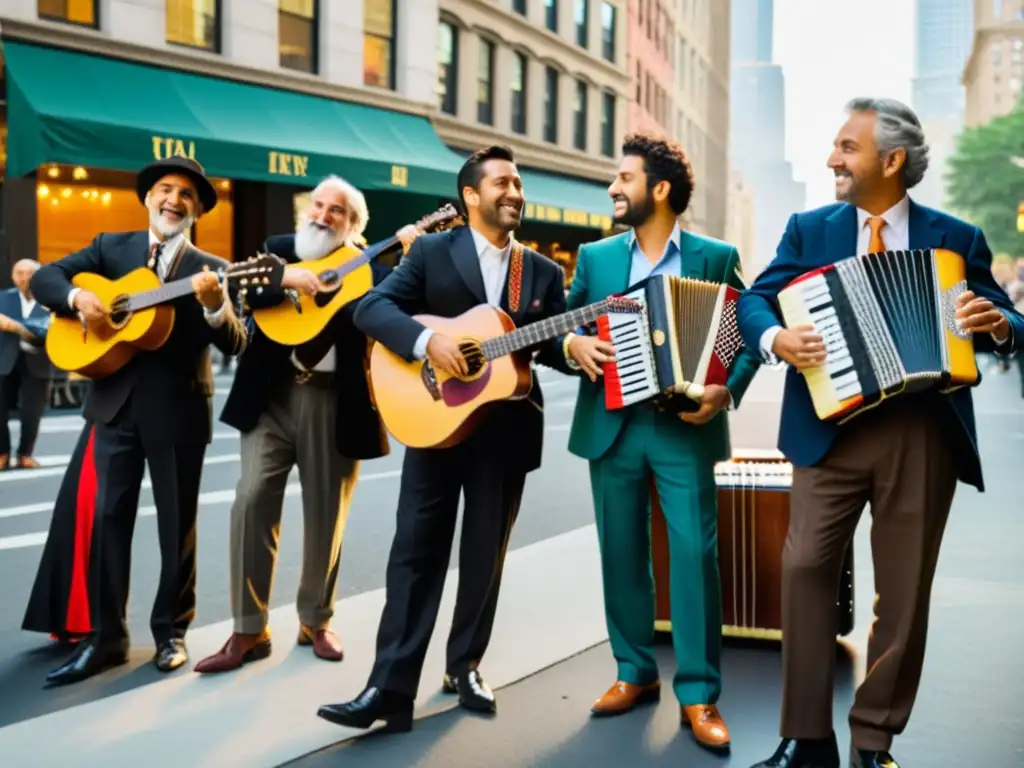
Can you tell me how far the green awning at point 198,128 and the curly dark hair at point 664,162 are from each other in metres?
14.1

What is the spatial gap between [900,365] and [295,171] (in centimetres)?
1844

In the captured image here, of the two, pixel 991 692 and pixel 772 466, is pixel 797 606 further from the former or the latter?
pixel 772 466

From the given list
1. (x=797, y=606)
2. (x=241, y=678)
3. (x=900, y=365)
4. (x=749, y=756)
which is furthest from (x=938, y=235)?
(x=241, y=678)

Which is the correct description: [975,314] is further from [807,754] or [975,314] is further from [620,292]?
[807,754]

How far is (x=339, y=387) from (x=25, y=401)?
8.17m

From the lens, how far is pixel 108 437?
18.4 feet

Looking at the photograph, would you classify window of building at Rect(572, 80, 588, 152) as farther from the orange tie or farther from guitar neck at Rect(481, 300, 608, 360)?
the orange tie

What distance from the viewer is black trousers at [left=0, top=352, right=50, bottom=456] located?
40.3 feet

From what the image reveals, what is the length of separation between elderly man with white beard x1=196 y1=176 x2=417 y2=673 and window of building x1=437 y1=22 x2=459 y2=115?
24.0 meters

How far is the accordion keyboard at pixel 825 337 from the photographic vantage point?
3932mm

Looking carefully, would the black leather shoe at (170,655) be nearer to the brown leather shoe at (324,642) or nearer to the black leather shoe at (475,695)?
the brown leather shoe at (324,642)

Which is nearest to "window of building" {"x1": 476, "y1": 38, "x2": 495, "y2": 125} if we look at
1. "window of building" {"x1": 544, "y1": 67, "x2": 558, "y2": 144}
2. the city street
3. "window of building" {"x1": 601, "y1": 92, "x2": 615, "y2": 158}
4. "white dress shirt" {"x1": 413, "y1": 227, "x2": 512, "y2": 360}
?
"window of building" {"x1": 544, "y1": 67, "x2": 558, "y2": 144}

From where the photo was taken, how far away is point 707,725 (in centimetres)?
452

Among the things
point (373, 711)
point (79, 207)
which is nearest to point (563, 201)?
point (79, 207)
